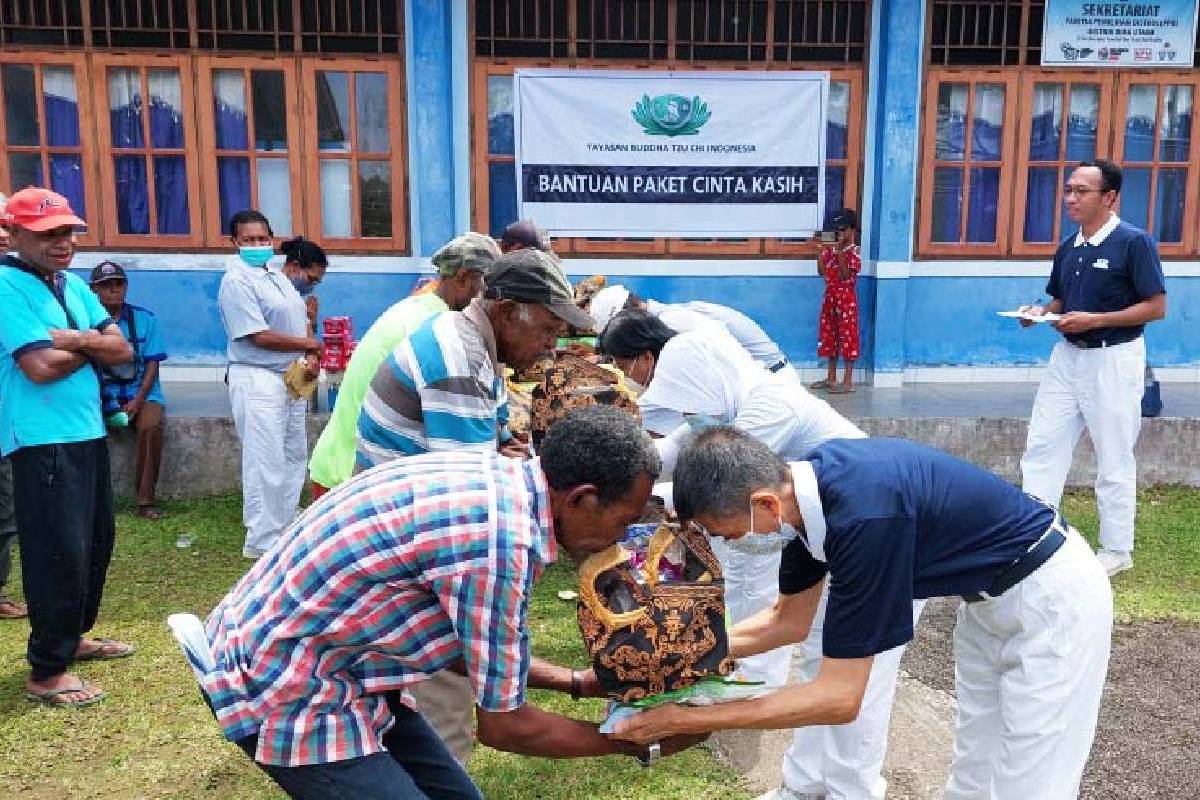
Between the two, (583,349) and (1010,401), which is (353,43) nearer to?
(583,349)

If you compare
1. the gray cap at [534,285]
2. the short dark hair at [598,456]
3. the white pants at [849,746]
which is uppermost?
the gray cap at [534,285]

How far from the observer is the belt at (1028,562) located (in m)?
2.59

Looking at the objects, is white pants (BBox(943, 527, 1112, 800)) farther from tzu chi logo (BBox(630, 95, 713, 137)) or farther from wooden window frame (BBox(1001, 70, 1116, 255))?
wooden window frame (BBox(1001, 70, 1116, 255))

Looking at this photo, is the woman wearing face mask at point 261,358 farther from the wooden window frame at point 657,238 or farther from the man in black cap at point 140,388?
the wooden window frame at point 657,238

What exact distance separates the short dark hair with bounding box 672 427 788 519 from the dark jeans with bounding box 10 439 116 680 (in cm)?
280

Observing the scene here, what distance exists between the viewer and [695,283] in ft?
28.9

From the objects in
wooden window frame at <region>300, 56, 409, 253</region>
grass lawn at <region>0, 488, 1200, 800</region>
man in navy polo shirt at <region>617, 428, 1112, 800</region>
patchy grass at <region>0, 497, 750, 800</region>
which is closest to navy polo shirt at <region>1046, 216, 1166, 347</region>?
grass lawn at <region>0, 488, 1200, 800</region>

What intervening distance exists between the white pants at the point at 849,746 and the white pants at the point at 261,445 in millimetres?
3719

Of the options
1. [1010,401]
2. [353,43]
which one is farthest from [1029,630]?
[353,43]

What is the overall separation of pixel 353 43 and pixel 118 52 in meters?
1.83

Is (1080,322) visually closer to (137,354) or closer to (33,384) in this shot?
(33,384)

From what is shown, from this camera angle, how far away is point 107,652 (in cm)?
459

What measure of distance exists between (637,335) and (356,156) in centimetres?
529

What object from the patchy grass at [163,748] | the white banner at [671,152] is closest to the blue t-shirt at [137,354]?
the patchy grass at [163,748]
